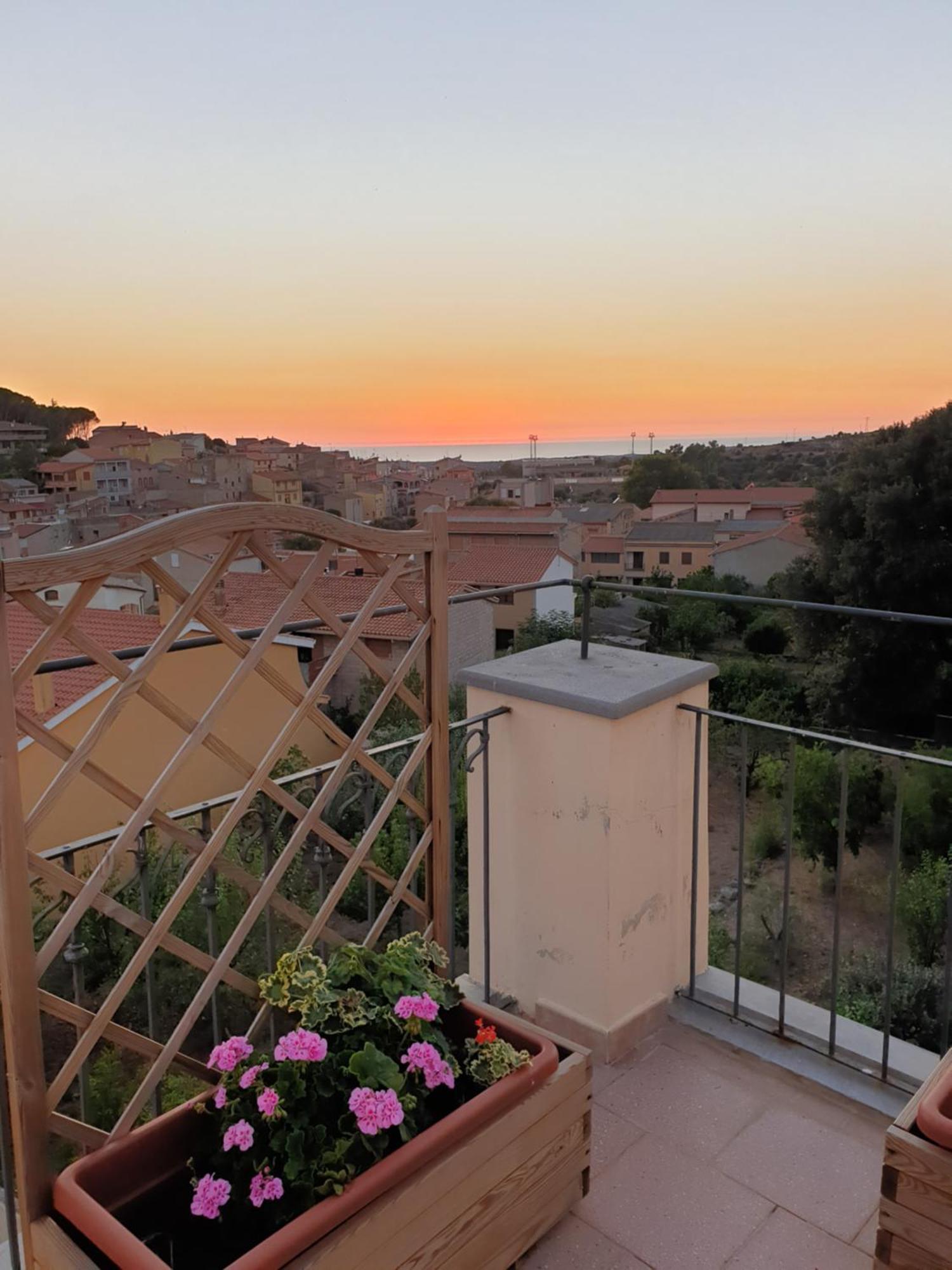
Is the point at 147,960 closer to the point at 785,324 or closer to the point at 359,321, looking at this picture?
the point at 359,321

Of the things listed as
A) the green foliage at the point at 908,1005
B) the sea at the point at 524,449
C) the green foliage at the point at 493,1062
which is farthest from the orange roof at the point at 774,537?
the sea at the point at 524,449

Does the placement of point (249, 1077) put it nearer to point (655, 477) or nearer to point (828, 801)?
point (828, 801)

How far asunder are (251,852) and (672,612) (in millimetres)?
24697

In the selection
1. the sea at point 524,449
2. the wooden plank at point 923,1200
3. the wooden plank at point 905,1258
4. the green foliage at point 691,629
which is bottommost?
the green foliage at point 691,629

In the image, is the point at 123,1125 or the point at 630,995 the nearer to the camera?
the point at 123,1125

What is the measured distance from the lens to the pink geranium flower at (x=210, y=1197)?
1.30m

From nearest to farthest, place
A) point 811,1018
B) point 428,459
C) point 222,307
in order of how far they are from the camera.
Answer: point 811,1018 → point 222,307 → point 428,459

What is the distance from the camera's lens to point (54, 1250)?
1327 millimetres

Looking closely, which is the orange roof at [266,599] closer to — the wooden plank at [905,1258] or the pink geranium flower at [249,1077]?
the pink geranium flower at [249,1077]

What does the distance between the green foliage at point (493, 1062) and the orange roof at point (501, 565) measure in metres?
28.8

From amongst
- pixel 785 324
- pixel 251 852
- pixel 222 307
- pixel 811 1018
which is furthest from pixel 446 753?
pixel 785 324

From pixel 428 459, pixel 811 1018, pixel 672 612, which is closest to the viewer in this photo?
pixel 811 1018

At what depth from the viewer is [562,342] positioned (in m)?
27.8

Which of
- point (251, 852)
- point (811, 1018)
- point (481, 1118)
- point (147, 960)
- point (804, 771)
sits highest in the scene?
point (147, 960)
